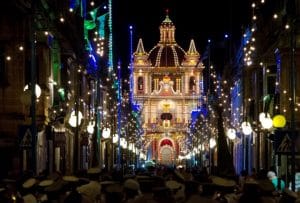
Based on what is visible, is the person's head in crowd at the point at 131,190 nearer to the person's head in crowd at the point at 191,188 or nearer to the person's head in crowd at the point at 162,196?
the person's head in crowd at the point at 191,188

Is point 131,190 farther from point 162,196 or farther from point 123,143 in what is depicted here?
point 123,143

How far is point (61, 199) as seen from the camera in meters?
19.4

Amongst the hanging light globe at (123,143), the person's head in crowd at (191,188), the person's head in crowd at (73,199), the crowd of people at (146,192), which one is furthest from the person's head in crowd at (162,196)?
the hanging light globe at (123,143)

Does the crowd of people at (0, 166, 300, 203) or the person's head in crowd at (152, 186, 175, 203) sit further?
the crowd of people at (0, 166, 300, 203)

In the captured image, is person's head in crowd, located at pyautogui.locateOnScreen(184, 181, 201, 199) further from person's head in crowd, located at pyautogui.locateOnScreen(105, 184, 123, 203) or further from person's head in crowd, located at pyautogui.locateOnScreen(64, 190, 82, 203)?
person's head in crowd, located at pyautogui.locateOnScreen(64, 190, 82, 203)

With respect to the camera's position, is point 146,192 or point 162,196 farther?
point 146,192

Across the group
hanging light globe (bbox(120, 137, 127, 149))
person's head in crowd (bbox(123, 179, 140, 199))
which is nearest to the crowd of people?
person's head in crowd (bbox(123, 179, 140, 199))

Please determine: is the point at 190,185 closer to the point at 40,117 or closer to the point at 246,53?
the point at 40,117

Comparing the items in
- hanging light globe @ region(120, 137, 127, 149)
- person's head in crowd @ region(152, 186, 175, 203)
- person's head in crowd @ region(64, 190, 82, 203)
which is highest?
person's head in crowd @ region(152, 186, 175, 203)

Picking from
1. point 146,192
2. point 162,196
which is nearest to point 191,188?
point 162,196

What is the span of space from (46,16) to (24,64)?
3161 mm

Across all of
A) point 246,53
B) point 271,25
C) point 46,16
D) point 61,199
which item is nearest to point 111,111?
point 246,53

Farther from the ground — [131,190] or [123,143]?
[131,190]

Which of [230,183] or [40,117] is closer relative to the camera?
[230,183]
